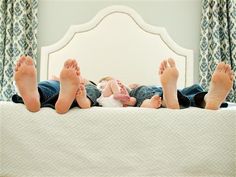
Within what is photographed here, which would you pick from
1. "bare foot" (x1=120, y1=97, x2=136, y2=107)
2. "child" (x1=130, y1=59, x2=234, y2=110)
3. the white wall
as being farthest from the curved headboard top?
"child" (x1=130, y1=59, x2=234, y2=110)

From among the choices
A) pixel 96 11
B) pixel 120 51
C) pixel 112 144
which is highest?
pixel 96 11

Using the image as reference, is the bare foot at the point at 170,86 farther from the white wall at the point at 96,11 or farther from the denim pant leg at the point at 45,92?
the white wall at the point at 96,11

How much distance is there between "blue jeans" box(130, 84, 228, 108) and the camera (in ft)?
4.09

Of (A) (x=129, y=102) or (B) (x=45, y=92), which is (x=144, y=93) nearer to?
(A) (x=129, y=102)

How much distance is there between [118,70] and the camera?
2625 mm

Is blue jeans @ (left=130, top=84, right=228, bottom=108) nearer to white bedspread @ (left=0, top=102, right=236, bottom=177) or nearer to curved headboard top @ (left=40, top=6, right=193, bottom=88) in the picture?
white bedspread @ (left=0, top=102, right=236, bottom=177)

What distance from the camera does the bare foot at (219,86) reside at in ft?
3.83

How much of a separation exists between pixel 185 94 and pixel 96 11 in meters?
1.68

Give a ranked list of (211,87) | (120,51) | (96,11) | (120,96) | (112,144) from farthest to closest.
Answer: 1. (96,11)
2. (120,51)
3. (120,96)
4. (211,87)
5. (112,144)

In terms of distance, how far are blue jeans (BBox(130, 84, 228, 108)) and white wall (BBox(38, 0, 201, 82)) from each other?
142cm

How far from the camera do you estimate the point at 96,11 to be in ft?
9.34

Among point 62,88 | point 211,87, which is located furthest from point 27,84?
point 211,87

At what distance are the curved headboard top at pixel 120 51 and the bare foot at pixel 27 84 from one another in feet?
4.85

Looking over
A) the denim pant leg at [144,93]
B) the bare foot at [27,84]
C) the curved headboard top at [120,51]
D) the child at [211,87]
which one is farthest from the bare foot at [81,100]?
the curved headboard top at [120,51]
